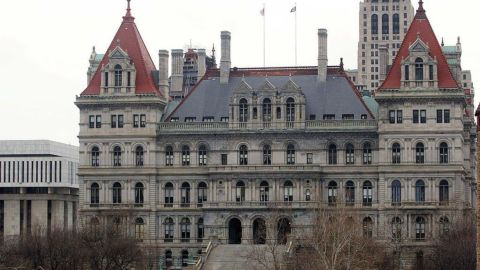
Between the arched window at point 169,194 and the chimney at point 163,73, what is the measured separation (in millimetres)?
10024

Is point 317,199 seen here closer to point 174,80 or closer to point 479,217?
point 174,80

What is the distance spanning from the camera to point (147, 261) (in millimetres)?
151000

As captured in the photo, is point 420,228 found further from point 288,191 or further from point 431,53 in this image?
point 431,53

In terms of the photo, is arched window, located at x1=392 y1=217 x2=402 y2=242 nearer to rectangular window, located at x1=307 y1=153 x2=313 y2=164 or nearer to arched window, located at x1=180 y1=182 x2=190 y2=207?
rectangular window, located at x1=307 y1=153 x2=313 y2=164

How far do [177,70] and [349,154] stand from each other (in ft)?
83.3

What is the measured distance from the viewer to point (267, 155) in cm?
15862

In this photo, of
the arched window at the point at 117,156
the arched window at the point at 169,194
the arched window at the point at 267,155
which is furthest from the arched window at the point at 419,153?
the arched window at the point at 117,156

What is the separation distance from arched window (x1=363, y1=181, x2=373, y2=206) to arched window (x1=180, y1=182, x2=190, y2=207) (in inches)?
754

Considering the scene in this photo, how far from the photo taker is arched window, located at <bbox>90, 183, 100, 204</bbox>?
529ft

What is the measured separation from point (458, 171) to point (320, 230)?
27110 millimetres

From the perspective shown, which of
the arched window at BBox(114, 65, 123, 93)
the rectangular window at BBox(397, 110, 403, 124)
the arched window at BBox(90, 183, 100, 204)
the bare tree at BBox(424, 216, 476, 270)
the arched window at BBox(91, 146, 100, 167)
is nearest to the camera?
the bare tree at BBox(424, 216, 476, 270)

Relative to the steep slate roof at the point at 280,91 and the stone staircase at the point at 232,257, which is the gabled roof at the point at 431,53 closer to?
the steep slate roof at the point at 280,91

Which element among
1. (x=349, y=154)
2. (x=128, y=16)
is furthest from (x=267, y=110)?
(x=128, y=16)

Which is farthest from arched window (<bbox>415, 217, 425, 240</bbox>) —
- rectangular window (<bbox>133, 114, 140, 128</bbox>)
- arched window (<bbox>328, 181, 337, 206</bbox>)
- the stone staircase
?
rectangular window (<bbox>133, 114, 140, 128</bbox>)
